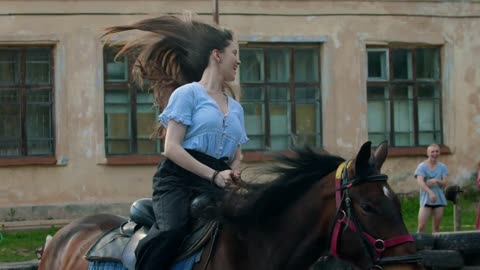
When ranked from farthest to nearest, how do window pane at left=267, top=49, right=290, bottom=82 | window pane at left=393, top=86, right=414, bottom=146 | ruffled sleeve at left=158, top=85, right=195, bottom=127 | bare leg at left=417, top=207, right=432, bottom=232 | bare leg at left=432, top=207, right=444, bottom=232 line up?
window pane at left=393, top=86, right=414, bottom=146 < window pane at left=267, top=49, right=290, bottom=82 < bare leg at left=432, top=207, right=444, bottom=232 < bare leg at left=417, top=207, right=432, bottom=232 < ruffled sleeve at left=158, top=85, right=195, bottom=127

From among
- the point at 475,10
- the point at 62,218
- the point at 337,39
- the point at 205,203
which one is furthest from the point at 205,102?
the point at 475,10

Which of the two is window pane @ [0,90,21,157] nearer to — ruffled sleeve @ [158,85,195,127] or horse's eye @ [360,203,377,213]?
ruffled sleeve @ [158,85,195,127]

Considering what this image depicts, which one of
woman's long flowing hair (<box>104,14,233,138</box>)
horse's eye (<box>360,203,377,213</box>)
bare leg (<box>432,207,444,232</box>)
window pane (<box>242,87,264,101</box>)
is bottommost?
bare leg (<box>432,207,444,232</box>)

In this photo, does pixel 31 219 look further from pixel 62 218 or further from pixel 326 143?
pixel 326 143

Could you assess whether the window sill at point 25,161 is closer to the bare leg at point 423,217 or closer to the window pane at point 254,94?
the window pane at point 254,94

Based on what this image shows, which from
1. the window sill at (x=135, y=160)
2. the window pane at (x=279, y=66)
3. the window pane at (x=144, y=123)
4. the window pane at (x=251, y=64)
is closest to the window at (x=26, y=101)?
the window sill at (x=135, y=160)

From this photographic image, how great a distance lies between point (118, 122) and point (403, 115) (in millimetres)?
6827

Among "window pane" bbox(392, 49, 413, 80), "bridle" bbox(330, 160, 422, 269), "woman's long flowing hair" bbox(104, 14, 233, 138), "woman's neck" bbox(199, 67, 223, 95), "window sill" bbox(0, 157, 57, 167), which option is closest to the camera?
"bridle" bbox(330, 160, 422, 269)

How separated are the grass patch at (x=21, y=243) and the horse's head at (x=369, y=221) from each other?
11393mm

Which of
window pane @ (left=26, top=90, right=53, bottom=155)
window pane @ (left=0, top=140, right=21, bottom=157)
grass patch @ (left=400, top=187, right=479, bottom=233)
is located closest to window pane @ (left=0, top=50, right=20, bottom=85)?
window pane @ (left=26, top=90, right=53, bottom=155)

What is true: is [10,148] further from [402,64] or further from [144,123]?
[402,64]

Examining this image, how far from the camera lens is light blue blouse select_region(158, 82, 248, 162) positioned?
20.1ft

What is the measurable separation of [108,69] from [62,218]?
3351 mm

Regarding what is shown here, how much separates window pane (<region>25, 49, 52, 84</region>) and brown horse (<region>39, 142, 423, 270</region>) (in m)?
16.3
